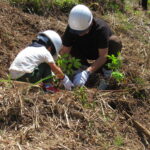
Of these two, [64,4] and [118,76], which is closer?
[118,76]

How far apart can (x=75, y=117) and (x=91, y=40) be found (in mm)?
1280

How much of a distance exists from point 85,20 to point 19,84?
114 cm

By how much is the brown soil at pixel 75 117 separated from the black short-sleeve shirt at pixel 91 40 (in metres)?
0.50

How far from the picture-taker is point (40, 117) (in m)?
3.27

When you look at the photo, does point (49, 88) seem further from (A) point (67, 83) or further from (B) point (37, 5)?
(B) point (37, 5)

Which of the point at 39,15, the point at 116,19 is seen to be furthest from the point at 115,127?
the point at 116,19

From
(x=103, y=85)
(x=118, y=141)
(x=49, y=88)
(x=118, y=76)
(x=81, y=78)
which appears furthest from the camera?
(x=103, y=85)

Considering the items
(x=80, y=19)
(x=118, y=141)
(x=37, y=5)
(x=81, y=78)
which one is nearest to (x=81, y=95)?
(x=81, y=78)

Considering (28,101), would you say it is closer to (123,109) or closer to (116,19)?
(123,109)

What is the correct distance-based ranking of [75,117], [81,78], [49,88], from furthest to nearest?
[81,78] → [49,88] → [75,117]

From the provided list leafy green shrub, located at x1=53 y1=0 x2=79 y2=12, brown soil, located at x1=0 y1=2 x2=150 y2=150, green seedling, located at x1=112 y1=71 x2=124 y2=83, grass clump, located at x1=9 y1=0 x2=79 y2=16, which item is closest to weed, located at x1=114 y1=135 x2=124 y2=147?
brown soil, located at x1=0 y1=2 x2=150 y2=150

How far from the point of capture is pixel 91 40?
14.2 ft

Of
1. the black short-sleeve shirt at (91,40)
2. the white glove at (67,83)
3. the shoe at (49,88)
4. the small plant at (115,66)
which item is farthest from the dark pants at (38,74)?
the small plant at (115,66)

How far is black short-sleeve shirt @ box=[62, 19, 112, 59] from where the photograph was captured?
165 inches
